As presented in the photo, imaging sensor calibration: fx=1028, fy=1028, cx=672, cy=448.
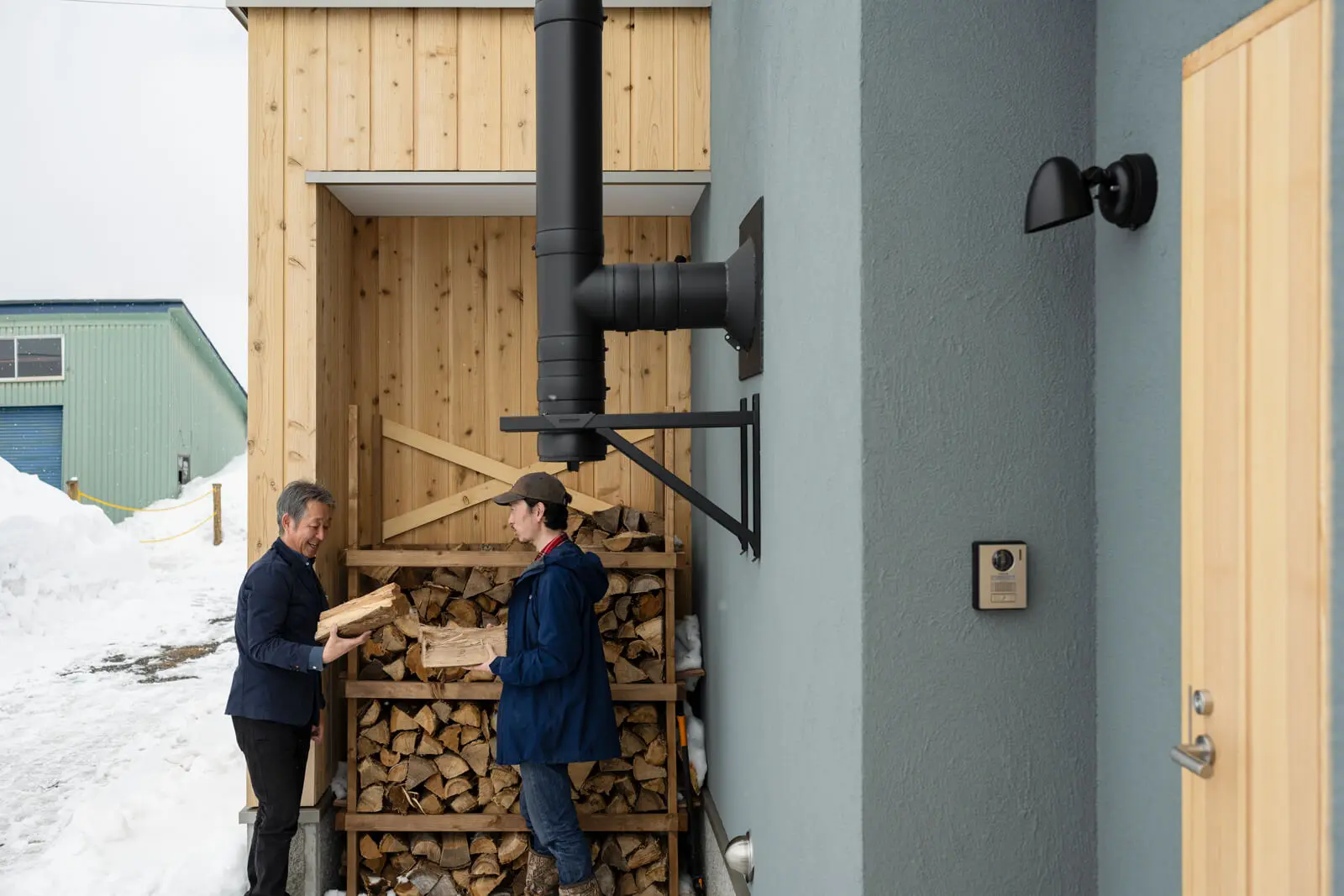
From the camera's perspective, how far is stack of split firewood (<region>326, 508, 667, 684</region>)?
14.2ft

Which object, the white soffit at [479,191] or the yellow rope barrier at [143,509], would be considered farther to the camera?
the yellow rope barrier at [143,509]

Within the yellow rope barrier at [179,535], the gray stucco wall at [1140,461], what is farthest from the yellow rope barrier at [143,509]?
the gray stucco wall at [1140,461]

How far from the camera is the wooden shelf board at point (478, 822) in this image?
4.25 metres

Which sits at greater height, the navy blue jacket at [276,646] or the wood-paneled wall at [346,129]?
the wood-paneled wall at [346,129]

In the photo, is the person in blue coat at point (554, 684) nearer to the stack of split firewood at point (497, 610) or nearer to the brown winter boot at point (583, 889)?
the brown winter boot at point (583, 889)

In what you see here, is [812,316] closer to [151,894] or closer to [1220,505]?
[1220,505]

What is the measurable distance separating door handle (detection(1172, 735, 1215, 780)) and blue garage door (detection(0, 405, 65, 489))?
70.3ft

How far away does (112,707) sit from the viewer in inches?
305

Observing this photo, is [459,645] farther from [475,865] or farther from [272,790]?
[475,865]

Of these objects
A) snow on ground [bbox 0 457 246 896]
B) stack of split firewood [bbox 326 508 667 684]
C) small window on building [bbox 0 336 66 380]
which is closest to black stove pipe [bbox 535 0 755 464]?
stack of split firewood [bbox 326 508 667 684]

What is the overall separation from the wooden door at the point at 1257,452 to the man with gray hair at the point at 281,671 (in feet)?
9.34

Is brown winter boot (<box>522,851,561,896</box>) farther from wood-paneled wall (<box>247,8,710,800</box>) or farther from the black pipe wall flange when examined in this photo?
the black pipe wall flange

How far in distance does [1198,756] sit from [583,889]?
2866 mm

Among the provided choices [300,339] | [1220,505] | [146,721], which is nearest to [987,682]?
[1220,505]
